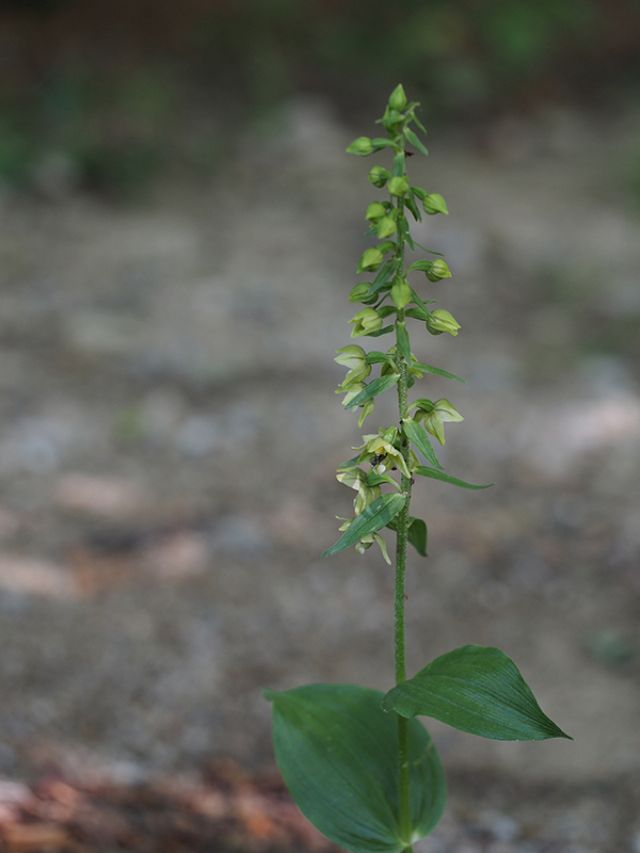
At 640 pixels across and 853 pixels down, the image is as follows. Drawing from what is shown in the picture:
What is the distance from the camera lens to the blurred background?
314 cm

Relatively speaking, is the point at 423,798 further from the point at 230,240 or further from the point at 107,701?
the point at 230,240

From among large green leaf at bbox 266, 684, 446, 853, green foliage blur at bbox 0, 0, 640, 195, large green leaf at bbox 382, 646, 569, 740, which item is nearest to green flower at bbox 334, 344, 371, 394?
large green leaf at bbox 382, 646, 569, 740

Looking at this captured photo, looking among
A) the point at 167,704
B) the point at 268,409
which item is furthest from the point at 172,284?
the point at 167,704

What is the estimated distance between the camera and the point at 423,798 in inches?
93.1

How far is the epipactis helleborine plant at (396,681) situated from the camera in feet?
6.48

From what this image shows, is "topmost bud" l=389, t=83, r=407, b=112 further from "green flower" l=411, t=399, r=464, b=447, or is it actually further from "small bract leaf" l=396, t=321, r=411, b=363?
"green flower" l=411, t=399, r=464, b=447

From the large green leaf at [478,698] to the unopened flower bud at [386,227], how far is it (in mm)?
826

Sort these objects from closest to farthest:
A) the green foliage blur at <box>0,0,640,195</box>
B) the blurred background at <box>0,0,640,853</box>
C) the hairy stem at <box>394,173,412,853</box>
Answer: the hairy stem at <box>394,173,412,853</box>, the blurred background at <box>0,0,640,853</box>, the green foliage blur at <box>0,0,640,195</box>

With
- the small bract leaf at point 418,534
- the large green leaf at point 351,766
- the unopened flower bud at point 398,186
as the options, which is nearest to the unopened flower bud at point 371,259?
the unopened flower bud at point 398,186

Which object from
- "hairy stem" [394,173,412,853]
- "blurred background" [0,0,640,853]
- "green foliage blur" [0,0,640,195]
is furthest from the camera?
"green foliage blur" [0,0,640,195]

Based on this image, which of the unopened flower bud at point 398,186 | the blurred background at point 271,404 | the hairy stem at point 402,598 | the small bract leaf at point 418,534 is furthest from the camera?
the blurred background at point 271,404

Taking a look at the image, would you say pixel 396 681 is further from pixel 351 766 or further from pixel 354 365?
pixel 354 365

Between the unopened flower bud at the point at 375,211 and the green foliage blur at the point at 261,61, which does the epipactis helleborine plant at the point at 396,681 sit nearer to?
the unopened flower bud at the point at 375,211

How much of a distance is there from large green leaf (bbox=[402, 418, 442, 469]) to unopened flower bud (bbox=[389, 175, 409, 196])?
17.2 inches
